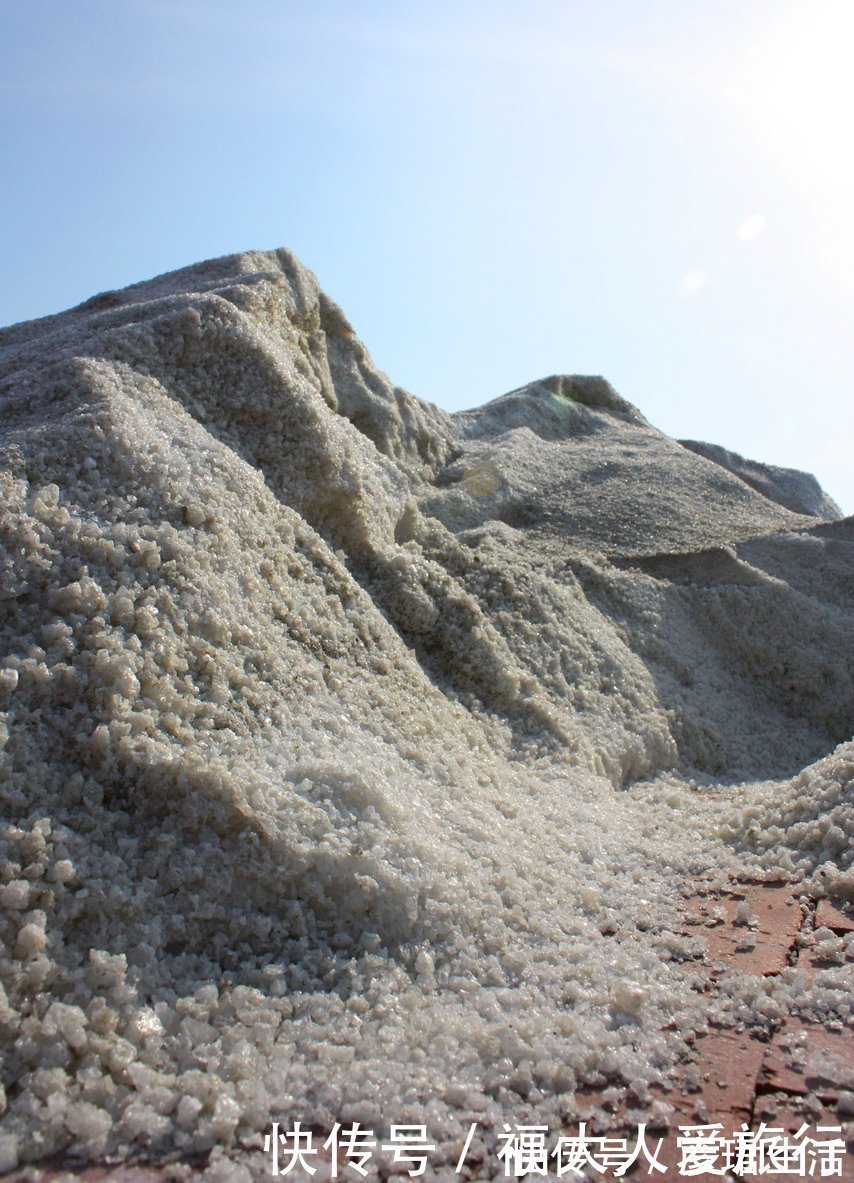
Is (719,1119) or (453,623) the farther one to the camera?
(453,623)

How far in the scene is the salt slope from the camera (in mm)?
1634

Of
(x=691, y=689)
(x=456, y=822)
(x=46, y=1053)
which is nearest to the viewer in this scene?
(x=46, y=1053)

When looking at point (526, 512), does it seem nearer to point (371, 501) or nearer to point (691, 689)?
point (691, 689)

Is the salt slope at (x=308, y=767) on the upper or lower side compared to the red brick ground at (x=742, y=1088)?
upper

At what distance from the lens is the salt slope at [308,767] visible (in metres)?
1.63

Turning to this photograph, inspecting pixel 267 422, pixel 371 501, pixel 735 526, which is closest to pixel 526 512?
pixel 735 526

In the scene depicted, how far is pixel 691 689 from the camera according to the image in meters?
4.56

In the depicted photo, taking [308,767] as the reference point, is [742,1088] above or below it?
below

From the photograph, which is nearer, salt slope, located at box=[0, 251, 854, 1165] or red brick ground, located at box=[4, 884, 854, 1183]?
red brick ground, located at box=[4, 884, 854, 1183]

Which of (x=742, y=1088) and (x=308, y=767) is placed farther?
(x=308, y=767)

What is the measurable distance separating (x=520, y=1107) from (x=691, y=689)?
10.6 ft

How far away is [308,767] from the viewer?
2.29 m

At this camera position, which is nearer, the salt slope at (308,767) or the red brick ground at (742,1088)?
the red brick ground at (742,1088)

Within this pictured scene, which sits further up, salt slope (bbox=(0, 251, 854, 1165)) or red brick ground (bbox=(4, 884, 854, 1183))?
salt slope (bbox=(0, 251, 854, 1165))
